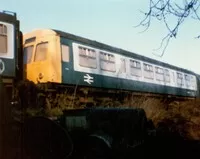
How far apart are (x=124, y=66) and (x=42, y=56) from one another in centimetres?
457

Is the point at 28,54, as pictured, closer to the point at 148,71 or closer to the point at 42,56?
the point at 42,56

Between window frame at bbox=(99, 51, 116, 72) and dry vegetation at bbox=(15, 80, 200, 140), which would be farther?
window frame at bbox=(99, 51, 116, 72)

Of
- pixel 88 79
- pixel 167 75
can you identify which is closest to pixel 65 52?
pixel 88 79

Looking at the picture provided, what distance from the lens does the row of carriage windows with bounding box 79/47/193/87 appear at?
575 inches

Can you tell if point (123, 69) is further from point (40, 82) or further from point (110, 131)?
point (110, 131)

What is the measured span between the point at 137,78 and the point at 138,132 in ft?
36.8

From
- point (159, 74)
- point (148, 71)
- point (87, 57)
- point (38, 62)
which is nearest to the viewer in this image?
point (38, 62)

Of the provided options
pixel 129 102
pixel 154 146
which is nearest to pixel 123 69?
pixel 129 102

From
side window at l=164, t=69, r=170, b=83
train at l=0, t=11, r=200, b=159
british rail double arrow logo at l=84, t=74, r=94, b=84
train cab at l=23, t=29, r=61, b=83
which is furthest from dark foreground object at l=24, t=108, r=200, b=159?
side window at l=164, t=69, r=170, b=83

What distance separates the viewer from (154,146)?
28.3 feet

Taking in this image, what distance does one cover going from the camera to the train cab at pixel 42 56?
13.2 m

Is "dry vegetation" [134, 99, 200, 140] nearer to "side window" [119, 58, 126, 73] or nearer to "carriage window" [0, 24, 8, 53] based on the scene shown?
"side window" [119, 58, 126, 73]

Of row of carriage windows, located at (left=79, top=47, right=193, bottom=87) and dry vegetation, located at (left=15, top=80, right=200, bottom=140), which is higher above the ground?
row of carriage windows, located at (left=79, top=47, right=193, bottom=87)

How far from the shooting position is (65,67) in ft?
44.0
